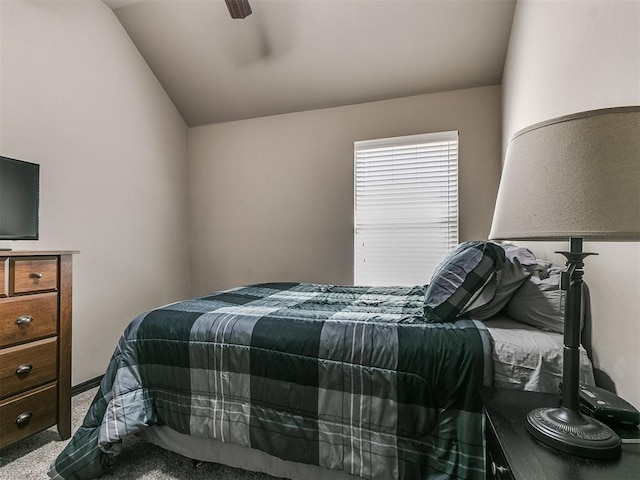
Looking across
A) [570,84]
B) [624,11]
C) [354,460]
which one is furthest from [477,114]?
[354,460]

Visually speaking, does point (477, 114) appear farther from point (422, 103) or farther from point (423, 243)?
point (423, 243)

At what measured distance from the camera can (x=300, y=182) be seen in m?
3.40

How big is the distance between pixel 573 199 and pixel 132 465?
202cm

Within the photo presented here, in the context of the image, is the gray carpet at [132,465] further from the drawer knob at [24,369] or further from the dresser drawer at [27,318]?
the dresser drawer at [27,318]

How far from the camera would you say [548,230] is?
0.60 m

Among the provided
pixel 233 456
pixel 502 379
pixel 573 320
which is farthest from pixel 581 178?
pixel 233 456

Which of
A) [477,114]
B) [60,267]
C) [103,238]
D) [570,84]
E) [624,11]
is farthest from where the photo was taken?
[477,114]

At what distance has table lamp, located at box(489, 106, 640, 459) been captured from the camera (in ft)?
1.77

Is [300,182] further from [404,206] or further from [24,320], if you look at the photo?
[24,320]

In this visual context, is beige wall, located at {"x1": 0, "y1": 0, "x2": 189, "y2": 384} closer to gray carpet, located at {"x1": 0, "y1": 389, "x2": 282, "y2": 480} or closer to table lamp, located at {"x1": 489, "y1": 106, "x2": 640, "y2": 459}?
gray carpet, located at {"x1": 0, "y1": 389, "x2": 282, "y2": 480}

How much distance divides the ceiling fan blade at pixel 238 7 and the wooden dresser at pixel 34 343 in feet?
6.11

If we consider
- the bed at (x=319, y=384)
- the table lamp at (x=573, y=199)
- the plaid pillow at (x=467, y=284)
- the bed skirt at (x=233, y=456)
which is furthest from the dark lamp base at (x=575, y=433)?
the bed skirt at (x=233, y=456)

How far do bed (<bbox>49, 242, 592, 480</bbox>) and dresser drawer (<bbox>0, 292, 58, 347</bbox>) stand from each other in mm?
504

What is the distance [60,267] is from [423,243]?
8.86 ft
